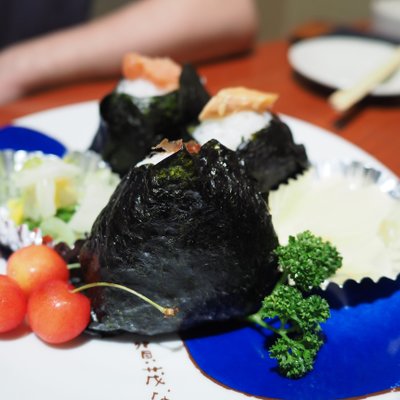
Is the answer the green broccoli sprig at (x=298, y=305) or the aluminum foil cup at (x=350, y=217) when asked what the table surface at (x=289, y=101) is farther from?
the green broccoli sprig at (x=298, y=305)

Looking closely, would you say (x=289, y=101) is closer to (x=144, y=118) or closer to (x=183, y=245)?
(x=144, y=118)

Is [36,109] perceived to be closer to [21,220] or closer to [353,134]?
[21,220]

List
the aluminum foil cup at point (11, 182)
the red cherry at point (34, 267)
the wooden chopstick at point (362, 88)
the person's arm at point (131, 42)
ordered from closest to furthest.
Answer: the red cherry at point (34, 267), the aluminum foil cup at point (11, 182), the wooden chopstick at point (362, 88), the person's arm at point (131, 42)

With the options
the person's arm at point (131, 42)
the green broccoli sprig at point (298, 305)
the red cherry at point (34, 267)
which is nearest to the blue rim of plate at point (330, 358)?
the green broccoli sprig at point (298, 305)

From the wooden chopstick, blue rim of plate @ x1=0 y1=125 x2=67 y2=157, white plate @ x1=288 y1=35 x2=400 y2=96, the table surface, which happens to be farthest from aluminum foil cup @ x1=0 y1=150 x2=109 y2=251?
white plate @ x1=288 y1=35 x2=400 y2=96

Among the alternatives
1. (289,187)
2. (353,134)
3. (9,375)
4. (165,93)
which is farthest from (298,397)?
(353,134)

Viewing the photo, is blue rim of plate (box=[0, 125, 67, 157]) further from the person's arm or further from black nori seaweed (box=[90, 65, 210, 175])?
the person's arm
